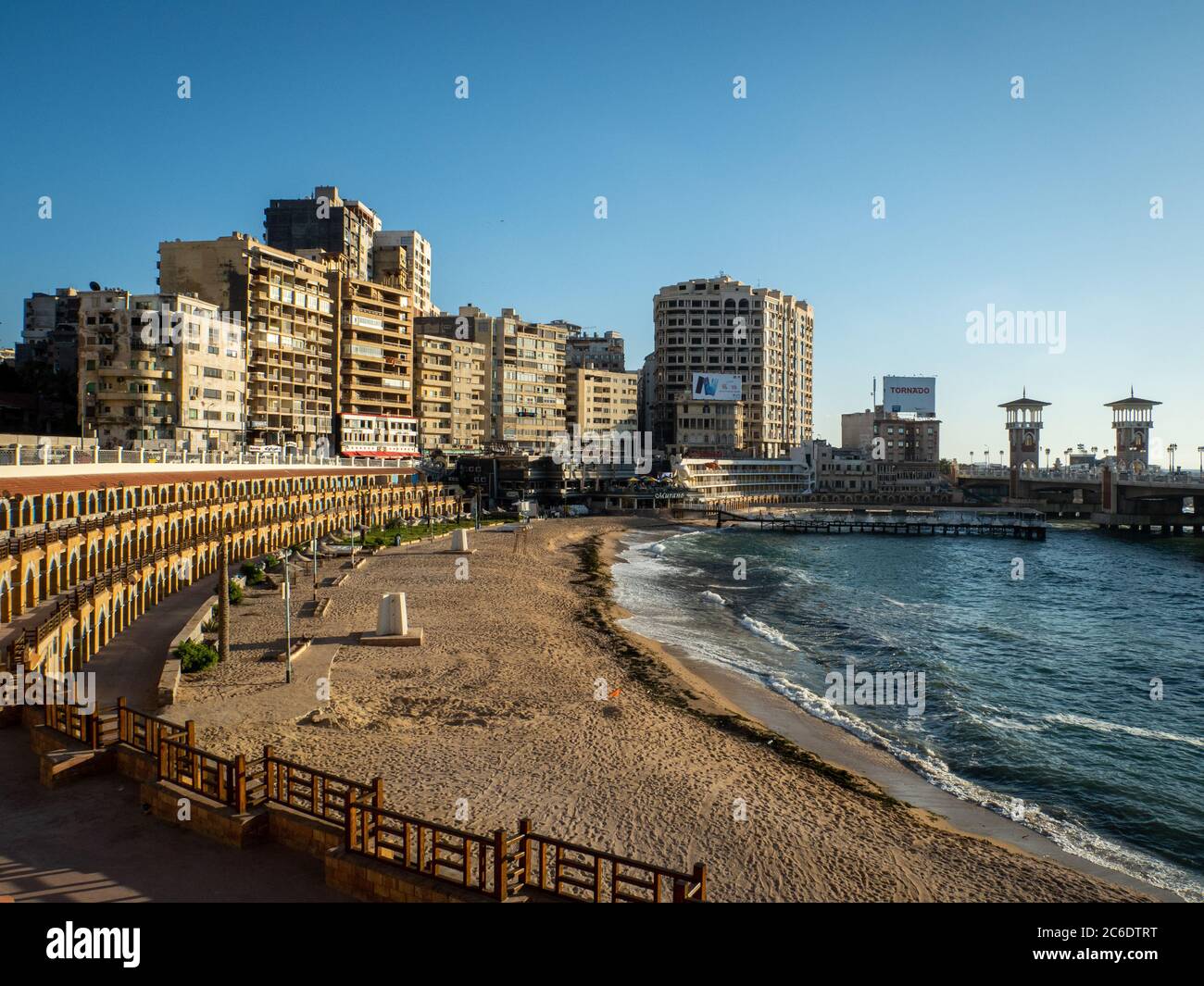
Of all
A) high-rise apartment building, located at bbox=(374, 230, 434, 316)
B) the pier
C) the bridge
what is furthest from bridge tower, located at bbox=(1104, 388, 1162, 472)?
high-rise apartment building, located at bbox=(374, 230, 434, 316)

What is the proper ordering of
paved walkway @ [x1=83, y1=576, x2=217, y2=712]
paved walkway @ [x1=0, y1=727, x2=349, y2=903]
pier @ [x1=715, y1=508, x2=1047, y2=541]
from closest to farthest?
paved walkway @ [x1=0, y1=727, x2=349, y2=903] < paved walkway @ [x1=83, y1=576, x2=217, y2=712] < pier @ [x1=715, y1=508, x2=1047, y2=541]

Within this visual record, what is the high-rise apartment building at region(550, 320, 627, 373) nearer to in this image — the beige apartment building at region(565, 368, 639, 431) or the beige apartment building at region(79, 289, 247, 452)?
the beige apartment building at region(565, 368, 639, 431)

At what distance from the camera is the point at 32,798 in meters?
14.2

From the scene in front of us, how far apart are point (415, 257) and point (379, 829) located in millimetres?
137107

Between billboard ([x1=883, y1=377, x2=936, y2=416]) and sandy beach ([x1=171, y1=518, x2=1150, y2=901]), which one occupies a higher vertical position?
billboard ([x1=883, y1=377, x2=936, y2=416])

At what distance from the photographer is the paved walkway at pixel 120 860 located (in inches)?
449

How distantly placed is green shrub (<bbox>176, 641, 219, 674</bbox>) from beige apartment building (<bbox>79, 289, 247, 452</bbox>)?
4830 centimetres

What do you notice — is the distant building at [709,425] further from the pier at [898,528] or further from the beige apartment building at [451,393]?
the beige apartment building at [451,393]

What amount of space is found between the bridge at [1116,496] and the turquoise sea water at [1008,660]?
4769 cm

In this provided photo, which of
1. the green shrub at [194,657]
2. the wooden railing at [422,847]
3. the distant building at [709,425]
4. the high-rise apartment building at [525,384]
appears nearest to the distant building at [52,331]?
the high-rise apartment building at [525,384]

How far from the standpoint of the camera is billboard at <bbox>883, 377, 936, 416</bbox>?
647 ft

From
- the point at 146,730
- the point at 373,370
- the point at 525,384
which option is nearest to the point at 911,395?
the point at 525,384

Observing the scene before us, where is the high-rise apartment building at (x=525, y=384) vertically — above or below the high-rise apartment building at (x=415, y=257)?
below
